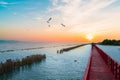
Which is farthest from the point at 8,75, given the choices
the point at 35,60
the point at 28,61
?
the point at 35,60

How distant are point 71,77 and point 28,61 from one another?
715 inches

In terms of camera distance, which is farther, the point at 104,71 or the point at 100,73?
the point at 104,71

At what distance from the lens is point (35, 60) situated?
52.6 m

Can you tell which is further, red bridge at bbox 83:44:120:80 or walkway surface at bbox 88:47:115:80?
walkway surface at bbox 88:47:115:80

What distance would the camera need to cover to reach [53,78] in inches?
1243

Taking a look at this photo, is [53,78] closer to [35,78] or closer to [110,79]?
[35,78]

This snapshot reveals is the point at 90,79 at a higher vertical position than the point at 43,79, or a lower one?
higher

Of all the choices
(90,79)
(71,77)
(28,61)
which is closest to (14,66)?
(28,61)

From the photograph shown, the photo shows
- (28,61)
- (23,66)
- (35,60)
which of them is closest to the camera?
(23,66)

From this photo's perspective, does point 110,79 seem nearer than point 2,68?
Yes

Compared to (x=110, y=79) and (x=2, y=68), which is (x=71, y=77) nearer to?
(x=2, y=68)

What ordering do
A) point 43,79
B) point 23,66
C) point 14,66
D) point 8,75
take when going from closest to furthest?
point 43,79
point 8,75
point 14,66
point 23,66

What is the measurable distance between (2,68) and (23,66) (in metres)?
8.32

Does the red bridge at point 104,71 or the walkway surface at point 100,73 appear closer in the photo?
the red bridge at point 104,71
